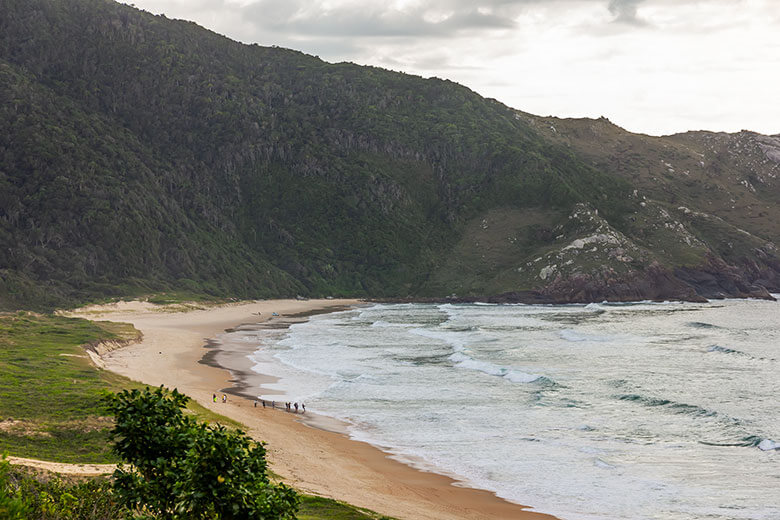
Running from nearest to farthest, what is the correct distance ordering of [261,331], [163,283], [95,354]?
1. [95,354]
2. [261,331]
3. [163,283]

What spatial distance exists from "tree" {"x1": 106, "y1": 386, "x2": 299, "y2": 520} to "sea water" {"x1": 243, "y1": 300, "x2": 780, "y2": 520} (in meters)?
22.1

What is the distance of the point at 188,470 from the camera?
16750 mm

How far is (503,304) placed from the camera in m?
192

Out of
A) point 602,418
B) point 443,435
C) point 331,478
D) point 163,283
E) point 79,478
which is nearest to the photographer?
point 79,478

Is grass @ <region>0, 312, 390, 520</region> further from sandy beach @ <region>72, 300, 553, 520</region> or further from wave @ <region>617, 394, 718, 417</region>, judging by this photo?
wave @ <region>617, 394, 718, 417</region>

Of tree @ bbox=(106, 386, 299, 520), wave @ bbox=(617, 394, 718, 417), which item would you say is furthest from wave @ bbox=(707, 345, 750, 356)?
tree @ bbox=(106, 386, 299, 520)

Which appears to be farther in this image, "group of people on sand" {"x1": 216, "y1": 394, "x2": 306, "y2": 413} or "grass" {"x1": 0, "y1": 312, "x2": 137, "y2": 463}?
"group of people on sand" {"x1": 216, "y1": 394, "x2": 306, "y2": 413}

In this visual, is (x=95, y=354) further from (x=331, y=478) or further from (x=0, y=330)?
(x=331, y=478)

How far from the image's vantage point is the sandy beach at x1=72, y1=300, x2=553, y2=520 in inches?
1443

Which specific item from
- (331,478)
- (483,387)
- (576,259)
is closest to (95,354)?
(483,387)

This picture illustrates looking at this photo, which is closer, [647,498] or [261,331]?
[647,498]

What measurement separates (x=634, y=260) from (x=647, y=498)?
167 meters

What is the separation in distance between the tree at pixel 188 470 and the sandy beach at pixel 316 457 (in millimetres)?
17241

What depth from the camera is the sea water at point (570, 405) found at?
128ft
